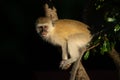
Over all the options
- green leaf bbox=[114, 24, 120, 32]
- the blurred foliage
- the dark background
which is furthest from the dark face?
green leaf bbox=[114, 24, 120, 32]

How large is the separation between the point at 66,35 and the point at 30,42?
1.28 meters

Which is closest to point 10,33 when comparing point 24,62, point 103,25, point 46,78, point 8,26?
point 8,26

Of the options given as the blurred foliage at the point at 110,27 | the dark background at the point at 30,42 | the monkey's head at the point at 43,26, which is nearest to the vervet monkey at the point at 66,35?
the monkey's head at the point at 43,26

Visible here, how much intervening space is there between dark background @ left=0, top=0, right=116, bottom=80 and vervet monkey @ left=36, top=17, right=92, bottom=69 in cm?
26

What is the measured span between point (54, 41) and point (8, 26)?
0.96m

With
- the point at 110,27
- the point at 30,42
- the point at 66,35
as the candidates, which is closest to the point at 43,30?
the point at 66,35

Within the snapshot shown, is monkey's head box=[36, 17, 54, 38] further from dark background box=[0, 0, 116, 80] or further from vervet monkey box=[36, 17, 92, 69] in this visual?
dark background box=[0, 0, 116, 80]

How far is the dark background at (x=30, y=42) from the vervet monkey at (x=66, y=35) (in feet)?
0.86

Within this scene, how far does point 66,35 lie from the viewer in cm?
610

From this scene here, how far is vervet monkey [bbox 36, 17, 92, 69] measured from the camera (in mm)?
5875

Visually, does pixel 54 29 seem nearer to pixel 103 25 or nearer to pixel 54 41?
pixel 54 41


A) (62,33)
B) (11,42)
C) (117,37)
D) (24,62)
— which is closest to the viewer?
(117,37)

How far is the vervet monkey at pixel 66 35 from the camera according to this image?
5875 millimetres

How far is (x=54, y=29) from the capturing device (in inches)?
242
